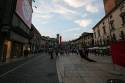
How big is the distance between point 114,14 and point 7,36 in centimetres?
2645

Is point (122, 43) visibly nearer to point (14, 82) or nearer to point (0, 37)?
point (14, 82)

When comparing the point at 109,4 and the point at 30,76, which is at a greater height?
the point at 109,4

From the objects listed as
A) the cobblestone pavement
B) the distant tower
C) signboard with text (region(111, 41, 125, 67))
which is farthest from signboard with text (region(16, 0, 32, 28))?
the distant tower

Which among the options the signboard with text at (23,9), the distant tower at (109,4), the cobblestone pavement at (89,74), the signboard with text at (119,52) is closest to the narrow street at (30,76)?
the cobblestone pavement at (89,74)

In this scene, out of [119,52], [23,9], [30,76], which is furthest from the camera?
[23,9]

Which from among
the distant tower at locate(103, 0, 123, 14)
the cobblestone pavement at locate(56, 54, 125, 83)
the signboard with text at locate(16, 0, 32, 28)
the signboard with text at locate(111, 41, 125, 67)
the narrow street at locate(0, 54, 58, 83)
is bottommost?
the cobblestone pavement at locate(56, 54, 125, 83)

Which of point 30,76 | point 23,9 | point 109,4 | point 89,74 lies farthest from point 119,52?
point 109,4

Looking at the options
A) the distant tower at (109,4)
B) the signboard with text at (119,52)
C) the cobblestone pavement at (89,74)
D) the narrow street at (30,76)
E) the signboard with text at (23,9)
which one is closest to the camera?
A: the narrow street at (30,76)

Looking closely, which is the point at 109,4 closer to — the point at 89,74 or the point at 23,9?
the point at 23,9

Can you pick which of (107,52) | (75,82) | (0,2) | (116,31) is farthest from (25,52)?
(75,82)

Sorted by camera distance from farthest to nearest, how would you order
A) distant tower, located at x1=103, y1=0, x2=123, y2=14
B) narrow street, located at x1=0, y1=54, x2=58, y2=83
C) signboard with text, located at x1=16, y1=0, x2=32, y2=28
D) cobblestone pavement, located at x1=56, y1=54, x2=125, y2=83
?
distant tower, located at x1=103, y1=0, x2=123, y2=14 < signboard with text, located at x1=16, y1=0, x2=32, y2=28 < cobblestone pavement, located at x1=56, y1=54, x2=125, y2=83 < narrow street, located at x1=0, y1=54, x2=58, y2=83

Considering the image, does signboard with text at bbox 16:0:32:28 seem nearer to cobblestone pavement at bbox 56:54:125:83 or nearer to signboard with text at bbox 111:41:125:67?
cobblestone pavement at bbox 56:54:125:83

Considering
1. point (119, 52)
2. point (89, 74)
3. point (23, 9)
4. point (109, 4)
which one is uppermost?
point (109, 4)

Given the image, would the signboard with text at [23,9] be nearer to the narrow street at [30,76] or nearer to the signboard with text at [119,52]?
the narrow street at [30,76]
